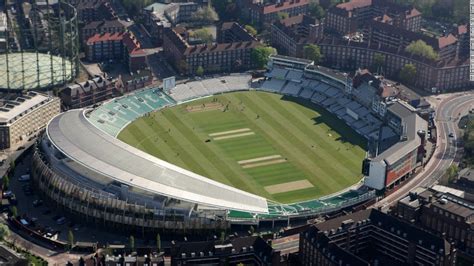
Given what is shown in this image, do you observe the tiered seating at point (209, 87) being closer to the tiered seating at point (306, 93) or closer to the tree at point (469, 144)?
the tiered seating at point (306, 93)

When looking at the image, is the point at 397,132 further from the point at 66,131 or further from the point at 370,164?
the point at 66,131

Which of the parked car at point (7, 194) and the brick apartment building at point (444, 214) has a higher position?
the brick apartment building at point (444, 214)

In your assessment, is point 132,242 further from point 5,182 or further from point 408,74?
point 408,74

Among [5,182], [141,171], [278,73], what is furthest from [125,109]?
[278,73]

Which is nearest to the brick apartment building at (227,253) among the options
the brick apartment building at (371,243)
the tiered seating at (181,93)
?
the brick apartment building at (371,243)

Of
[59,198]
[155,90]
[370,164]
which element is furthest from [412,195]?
[155,90]
